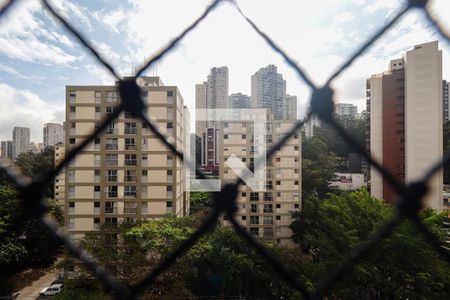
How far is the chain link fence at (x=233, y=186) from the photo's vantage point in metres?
0.33

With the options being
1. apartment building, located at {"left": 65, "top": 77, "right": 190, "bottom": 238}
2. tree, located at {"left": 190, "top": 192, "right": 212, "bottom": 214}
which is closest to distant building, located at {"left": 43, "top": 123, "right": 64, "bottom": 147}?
apartment building, located at {"left": 65, "top": 77, "right": 190, "bottom": 238}

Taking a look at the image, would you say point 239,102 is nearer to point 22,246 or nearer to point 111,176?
point 111,176

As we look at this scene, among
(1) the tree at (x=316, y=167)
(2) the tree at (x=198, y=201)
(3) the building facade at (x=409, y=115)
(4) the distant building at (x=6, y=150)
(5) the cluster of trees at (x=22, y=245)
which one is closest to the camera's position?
(4) the distant building at (x=6, y=150)

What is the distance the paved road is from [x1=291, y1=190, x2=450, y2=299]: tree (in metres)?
6.23

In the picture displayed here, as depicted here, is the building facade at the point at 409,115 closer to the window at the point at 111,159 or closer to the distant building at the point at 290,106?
the distant building at the point at 290,106

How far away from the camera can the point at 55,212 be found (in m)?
7.91

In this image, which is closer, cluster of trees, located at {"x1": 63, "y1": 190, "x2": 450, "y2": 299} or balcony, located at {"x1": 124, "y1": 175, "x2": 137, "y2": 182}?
cluster of trees, located at {"x1": 63, "y1": 190, "x2": 450, "y2": 299}

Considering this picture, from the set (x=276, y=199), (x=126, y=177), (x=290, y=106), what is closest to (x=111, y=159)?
(x=126, y=177)

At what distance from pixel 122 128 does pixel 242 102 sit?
3548mm

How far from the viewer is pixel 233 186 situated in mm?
346

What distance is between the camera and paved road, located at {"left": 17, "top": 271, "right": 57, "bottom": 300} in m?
6.41

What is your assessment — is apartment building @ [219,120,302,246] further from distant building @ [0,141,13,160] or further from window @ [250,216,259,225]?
distant building @ [0,141,13,160]

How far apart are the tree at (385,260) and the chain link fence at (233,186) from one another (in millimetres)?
3052

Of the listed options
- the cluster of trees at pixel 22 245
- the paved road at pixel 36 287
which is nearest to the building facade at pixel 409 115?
the cluster of trees at pixel 22 245
